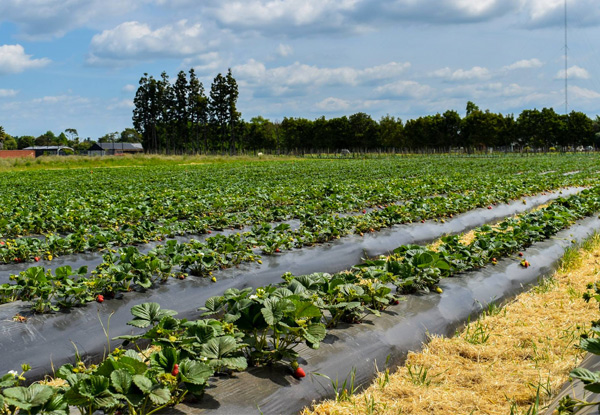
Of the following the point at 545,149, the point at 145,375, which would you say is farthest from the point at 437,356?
the point at 545,149

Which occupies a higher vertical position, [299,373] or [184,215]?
[184,215]

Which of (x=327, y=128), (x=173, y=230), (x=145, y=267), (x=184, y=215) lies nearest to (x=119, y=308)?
(x=145, y=267)

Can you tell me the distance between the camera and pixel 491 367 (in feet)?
13.6

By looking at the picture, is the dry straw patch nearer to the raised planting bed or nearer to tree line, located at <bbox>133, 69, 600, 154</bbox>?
the raised planting bed

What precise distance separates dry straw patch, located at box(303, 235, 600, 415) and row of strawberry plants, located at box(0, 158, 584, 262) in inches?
197

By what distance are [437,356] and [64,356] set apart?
134 inches

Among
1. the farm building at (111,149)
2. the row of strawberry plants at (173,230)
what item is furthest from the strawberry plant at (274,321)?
the farm building at (111,149)

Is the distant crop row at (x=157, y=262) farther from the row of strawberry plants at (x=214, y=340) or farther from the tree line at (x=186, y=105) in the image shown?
the tree line at (x=186, y=105)

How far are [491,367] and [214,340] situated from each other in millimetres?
2434

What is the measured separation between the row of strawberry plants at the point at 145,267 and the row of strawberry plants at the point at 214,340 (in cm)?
78

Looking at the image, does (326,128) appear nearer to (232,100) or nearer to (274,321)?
(232,100)

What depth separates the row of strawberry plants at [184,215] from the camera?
23.7 ft

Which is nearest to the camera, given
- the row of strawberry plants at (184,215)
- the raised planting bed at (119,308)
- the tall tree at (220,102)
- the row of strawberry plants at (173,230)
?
the raised planting bed at (119,308)

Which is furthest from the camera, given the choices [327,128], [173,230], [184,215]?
[327,128]
